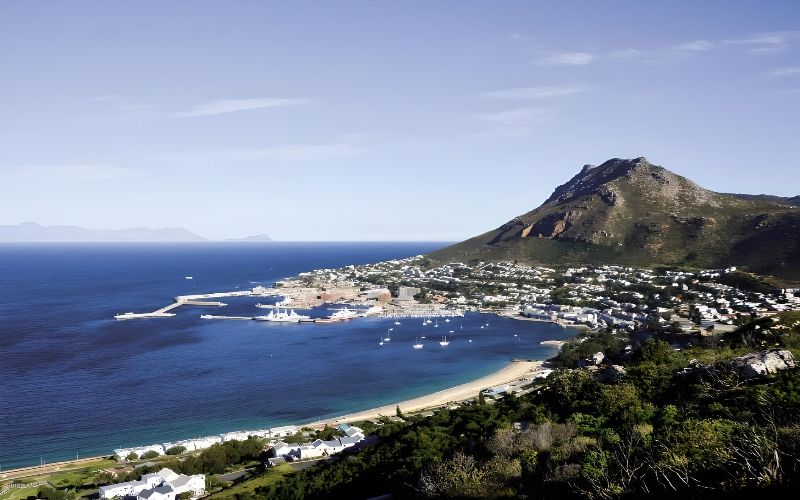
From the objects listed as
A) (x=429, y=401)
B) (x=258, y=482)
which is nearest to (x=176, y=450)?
(x=258, y=482)

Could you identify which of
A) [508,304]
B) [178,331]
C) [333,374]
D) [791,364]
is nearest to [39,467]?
[333,374]

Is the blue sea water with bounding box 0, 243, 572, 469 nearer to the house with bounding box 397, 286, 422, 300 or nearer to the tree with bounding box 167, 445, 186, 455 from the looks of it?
the tree with bounding box 167, 445, 186, 455

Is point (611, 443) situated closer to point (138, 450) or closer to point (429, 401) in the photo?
point (429, 401)

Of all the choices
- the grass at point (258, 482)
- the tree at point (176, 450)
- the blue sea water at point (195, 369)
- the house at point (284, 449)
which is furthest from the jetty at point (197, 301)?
the grass at point (258, 482)

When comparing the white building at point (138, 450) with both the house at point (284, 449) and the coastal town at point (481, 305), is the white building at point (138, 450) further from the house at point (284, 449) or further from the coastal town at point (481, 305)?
the house at point (284, 449)

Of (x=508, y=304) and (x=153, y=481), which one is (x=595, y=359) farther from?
(x=508, y=304)

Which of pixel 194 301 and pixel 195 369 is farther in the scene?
pixel 194 301
